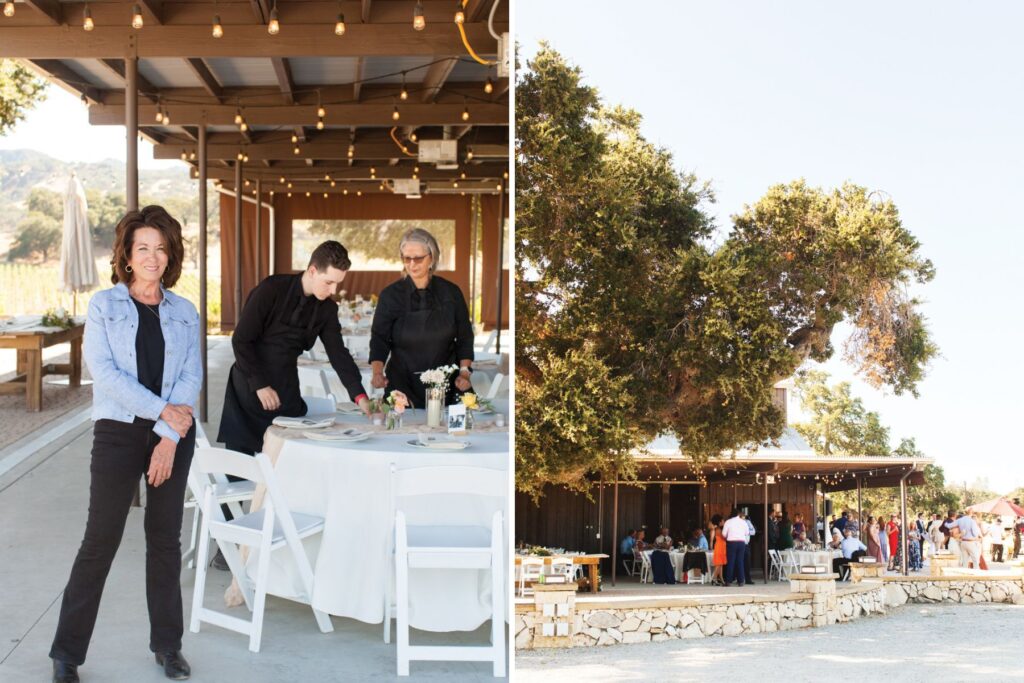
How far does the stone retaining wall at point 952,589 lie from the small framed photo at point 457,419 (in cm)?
178

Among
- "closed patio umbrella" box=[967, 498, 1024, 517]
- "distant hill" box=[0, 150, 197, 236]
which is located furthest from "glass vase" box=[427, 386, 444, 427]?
"distant hill" box=[0, 150, 197, 236]

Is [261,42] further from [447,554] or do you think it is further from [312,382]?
[447,554]

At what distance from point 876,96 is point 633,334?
5.07ft

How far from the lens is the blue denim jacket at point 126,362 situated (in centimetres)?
314

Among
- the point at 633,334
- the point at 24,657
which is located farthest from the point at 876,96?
the point at 24,657

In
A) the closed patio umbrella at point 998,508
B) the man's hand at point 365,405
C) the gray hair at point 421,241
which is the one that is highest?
the gray hair at point 421,241

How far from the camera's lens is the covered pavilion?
716cm

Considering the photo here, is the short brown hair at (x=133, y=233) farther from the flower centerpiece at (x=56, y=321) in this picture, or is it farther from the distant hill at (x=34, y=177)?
the distant hill at (x=34, y=177)

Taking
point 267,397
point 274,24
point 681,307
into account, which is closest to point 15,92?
point 274,24

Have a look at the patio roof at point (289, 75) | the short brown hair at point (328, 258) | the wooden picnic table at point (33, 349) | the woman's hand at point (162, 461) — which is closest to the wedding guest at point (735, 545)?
the short brown hair at point (328, 258)

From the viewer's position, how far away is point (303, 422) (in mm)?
4316

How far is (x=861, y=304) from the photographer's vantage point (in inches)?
161

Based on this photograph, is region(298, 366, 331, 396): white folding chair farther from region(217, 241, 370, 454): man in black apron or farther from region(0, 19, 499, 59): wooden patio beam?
region(217, 241, 370, 454): man in black apron

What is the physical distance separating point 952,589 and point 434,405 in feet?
7.24
